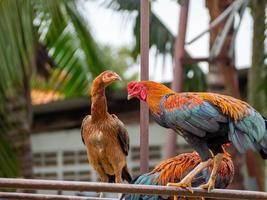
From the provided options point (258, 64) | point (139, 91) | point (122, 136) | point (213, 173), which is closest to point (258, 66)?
point (258, 64)

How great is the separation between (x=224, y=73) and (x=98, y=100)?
3456 mm

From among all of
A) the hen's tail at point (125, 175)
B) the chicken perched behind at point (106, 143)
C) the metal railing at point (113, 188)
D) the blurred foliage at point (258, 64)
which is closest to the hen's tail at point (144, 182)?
the chicken perched behind at point (106, 143)

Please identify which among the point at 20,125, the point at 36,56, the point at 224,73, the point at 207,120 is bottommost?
the point at 20,125

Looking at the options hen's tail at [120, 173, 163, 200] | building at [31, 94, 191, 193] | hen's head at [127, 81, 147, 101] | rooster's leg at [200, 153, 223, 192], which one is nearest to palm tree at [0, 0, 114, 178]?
building at [31, 94, 191, 193]

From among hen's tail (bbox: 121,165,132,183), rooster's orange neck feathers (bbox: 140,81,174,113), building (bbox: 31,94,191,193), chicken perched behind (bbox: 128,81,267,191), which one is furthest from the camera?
building (bbox: 31,94,191,193)

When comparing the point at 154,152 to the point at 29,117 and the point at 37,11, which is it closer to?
the point at 29,117

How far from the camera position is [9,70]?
9.98 metres

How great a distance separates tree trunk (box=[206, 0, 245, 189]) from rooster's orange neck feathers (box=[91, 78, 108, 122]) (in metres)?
2.63

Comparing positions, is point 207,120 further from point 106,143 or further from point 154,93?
point 106,143

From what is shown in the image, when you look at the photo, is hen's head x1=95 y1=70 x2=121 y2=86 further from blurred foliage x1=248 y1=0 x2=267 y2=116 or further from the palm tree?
blurred foliage x1=248 y1=0 x2=267 y2=116

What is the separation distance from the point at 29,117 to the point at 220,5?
122 inches

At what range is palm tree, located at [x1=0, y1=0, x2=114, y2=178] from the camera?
9.74 m

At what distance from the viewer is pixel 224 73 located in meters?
10.3

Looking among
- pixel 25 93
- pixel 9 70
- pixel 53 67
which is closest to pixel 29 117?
pixel 25 93
